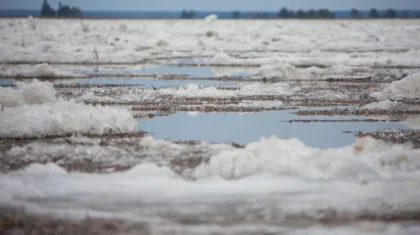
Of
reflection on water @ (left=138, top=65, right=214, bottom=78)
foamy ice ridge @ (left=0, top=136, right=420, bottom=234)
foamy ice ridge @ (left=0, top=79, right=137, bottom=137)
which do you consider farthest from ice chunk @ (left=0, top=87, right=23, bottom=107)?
reflection on water @ (left=138, top=65, right=214, bottom=78)

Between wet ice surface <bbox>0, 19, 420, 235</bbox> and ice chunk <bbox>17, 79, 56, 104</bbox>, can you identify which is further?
ice chunk <bbox>17, 79, 56, 104</bbox>

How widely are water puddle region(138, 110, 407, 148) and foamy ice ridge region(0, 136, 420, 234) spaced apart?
1.78 meters

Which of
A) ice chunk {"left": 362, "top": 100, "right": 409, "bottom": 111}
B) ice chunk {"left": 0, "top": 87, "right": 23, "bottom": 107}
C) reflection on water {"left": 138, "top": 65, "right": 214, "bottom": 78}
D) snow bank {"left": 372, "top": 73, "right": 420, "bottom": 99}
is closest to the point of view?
ice chunk {"left": 0, "top": 87, "right": 23, "bottom": 107}

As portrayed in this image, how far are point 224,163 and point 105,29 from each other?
34680mm

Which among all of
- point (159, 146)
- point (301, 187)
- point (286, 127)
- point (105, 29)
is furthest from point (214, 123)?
point (105, 29)

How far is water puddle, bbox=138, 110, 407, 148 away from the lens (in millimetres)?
8070

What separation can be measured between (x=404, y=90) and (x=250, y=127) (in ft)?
15.6

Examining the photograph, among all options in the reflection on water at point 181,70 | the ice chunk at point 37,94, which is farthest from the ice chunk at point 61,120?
the reflection on water at point 181,70

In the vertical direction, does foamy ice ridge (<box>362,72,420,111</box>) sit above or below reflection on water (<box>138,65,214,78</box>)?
above

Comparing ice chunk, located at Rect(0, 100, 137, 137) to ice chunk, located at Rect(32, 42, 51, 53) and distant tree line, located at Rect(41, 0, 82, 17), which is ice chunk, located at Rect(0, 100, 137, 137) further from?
distant tree line, located at Rect(41, 0, 82, 17)

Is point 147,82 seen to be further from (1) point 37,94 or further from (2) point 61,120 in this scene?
(2) point 61,120

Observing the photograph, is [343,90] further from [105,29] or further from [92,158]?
[105,29]

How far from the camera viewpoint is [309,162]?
5.77m

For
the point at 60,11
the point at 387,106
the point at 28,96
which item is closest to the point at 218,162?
the point at 28,96
